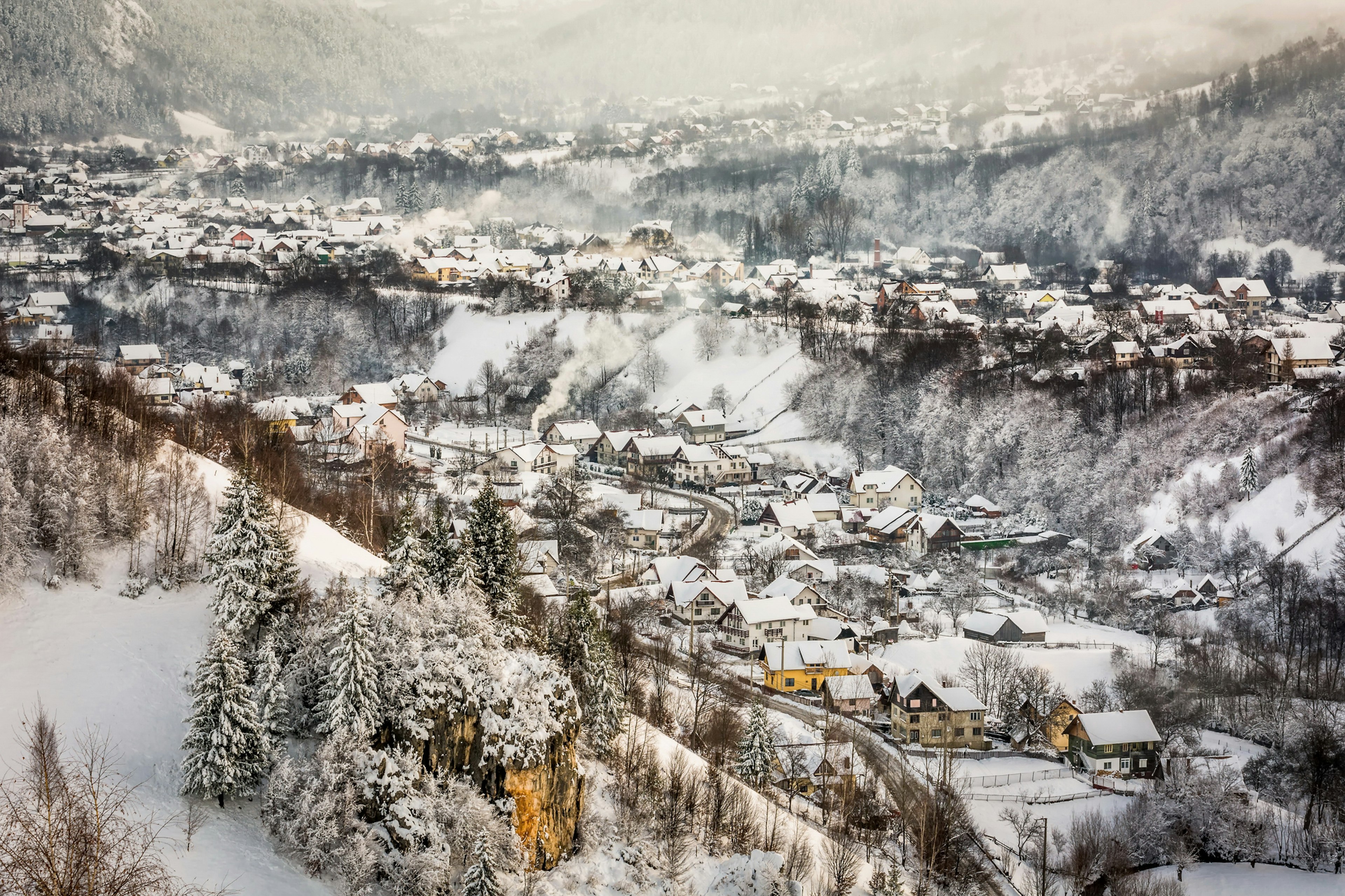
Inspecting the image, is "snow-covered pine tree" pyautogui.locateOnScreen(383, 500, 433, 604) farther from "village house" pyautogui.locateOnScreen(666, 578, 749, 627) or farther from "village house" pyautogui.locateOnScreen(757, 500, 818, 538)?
"village house" pyautogui.locateOnScreen(757, 500, 818, 538)

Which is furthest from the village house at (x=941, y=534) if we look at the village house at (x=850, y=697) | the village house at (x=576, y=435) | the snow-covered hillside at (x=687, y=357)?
the village house at (x=576, y=435)

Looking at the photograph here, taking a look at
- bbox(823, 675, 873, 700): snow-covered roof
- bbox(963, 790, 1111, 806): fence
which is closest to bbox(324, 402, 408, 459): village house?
bbox(823, 675, 873, 700): snow-covered roof

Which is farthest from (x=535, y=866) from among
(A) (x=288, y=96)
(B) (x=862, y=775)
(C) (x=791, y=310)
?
(A) (x=288, y=96)

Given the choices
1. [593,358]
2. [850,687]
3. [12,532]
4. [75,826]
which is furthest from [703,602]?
[593,358]

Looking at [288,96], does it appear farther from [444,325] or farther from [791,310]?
[791,310]

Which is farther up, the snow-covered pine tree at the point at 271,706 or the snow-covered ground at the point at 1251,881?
the snow-covered pine tree at the point at 271,706

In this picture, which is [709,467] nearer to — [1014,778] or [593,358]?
[593,358]

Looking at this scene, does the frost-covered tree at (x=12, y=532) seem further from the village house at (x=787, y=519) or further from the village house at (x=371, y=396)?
the village house at (x=371, y=396)
